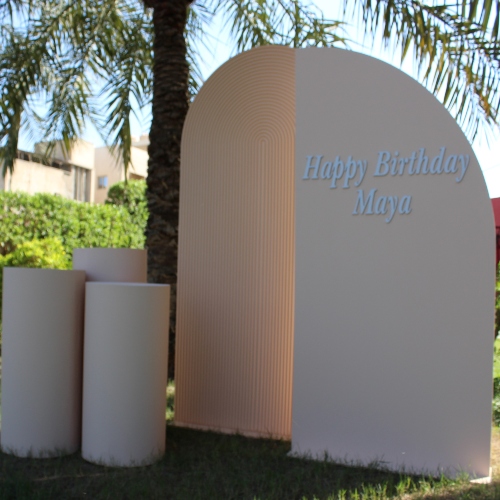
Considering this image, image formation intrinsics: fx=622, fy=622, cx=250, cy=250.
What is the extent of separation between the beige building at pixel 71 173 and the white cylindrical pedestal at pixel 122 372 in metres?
6.65

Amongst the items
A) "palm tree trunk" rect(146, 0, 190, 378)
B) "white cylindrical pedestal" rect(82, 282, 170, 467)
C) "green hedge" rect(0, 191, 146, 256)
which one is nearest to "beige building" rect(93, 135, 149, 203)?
"green hedge" rect(0, 191, 146, 256)

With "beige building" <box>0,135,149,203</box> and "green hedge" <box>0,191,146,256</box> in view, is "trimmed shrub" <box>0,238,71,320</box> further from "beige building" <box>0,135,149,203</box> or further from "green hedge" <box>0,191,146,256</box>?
"beige building" <box>0,135,149,203</box>

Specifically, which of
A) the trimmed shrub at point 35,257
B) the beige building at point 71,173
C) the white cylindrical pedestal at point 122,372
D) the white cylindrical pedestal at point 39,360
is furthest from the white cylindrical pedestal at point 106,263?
the beige building at point 71,173

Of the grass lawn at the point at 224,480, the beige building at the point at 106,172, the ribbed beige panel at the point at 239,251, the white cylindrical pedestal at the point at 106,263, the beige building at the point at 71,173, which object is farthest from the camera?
the beige building at the point at 106,172

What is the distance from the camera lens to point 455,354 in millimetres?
4449

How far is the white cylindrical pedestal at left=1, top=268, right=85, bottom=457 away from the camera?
4828 millimetres

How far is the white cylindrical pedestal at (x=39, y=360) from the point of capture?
4828 millimetres

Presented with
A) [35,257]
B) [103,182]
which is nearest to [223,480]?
[35,257]

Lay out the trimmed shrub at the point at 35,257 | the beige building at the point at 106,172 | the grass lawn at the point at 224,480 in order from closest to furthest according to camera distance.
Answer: the grass lawn at the point at 224,480, the trimmed shrub at the point at 35,257, the beige building at the point at 106,172

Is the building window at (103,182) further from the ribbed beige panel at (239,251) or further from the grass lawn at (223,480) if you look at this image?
the grass lawn at (223,480)

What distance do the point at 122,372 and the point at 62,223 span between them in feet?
28.6

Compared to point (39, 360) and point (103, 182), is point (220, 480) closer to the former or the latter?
point (39, 360)

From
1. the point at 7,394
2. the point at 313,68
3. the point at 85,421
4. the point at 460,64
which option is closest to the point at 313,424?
the point at 85,421

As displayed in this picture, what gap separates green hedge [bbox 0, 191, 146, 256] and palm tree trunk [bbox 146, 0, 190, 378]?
511 centimetres
